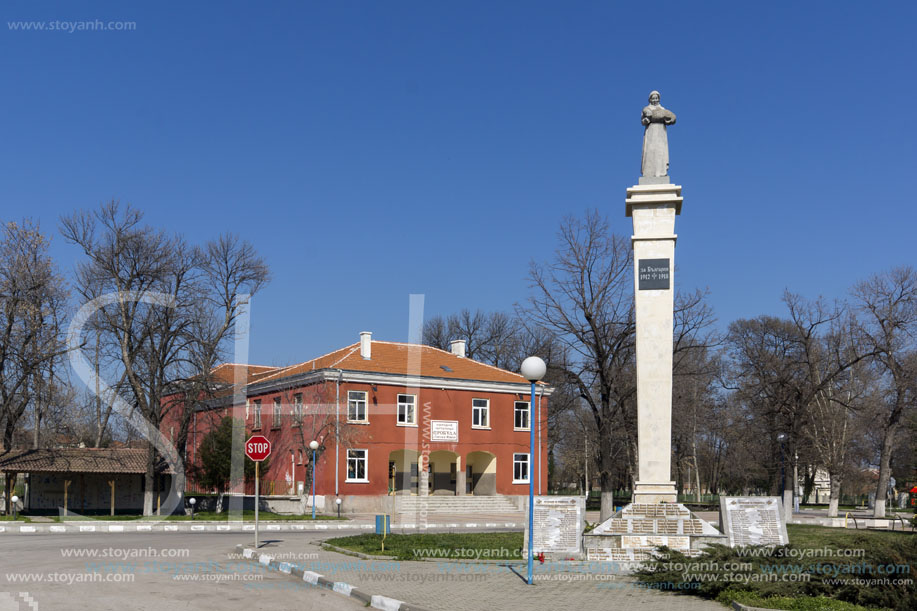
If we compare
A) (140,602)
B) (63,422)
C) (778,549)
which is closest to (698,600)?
(778,549)

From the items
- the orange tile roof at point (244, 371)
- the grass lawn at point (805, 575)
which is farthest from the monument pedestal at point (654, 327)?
the orange tile roof at point (244, 371)

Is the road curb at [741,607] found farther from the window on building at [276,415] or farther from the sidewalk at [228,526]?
the window on building at [276,415]

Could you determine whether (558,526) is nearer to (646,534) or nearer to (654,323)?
(646,534)

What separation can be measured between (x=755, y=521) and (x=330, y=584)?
313 inches

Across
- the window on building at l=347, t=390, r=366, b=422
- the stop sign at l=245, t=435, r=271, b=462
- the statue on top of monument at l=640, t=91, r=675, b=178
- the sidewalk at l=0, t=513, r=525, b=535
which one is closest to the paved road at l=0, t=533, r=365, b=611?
the stop sign at l=245, t=435, r=271, b=462

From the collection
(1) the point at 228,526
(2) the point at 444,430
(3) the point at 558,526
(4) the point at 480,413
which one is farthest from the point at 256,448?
(4) the point at 480,413

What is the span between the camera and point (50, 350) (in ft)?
101

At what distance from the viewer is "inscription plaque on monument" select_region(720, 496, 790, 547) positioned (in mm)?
15406

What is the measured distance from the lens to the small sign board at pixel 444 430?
43.4 metres

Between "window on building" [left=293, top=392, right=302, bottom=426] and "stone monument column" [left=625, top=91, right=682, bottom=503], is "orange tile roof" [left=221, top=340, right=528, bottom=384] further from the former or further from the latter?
"stone monument column" [left=625, top=91, right=682, bottom=503]

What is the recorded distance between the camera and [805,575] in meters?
10.6

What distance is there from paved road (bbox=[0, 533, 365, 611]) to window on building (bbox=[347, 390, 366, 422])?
21.1 meters

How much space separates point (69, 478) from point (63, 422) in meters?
8.16

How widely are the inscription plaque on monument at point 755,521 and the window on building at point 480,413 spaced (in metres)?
29.7
